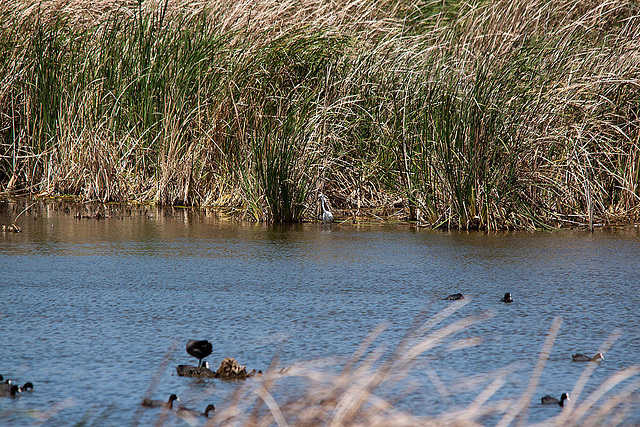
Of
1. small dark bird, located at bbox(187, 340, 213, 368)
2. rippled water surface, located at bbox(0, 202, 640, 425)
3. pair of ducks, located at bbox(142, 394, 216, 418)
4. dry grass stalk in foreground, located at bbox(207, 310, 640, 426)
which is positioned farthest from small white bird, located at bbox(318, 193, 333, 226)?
pair of ducks, located at bbox(142, 394, 216, 418)

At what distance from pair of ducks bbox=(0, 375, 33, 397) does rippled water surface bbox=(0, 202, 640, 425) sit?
3cm

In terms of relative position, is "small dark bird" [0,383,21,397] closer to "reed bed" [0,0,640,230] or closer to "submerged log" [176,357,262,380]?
"submerged log" [176,357,262,380]

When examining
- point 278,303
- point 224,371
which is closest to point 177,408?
point 224,371

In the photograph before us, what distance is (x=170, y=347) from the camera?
301 cm

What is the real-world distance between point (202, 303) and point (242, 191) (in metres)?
2.71

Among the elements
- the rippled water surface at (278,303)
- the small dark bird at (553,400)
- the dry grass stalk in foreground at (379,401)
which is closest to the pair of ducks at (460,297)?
the rippled water surface at (278,303)

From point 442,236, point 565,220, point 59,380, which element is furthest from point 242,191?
point 59,380

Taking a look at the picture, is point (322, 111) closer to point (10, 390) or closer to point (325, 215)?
point (325, 215)

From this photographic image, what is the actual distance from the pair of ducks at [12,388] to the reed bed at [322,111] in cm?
363

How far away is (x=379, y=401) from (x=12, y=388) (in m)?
1.15

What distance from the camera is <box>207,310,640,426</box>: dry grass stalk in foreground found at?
2023 mm

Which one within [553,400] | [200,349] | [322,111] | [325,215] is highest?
[322,111]

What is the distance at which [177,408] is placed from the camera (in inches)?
96.0

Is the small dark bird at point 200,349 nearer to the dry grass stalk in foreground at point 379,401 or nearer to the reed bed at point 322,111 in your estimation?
the dry grass stalk in foreground at point 379,401
